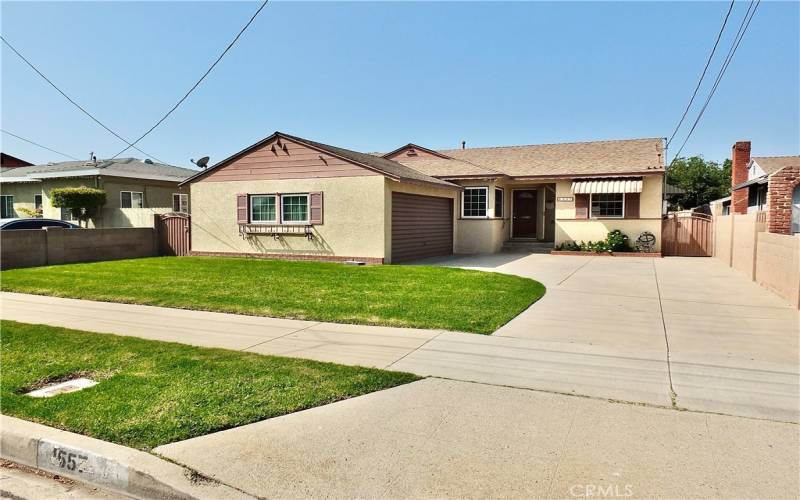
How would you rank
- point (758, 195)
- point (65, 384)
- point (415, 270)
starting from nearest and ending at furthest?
point (65, 384), point (415, 270), point (758, 195)

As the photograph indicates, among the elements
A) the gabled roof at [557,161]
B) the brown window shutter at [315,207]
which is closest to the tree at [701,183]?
the gabled roof at [557,161]

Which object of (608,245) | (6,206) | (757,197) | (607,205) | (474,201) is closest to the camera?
(608,245)

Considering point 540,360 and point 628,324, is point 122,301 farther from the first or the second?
point 628,324

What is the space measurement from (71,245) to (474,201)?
14.7m

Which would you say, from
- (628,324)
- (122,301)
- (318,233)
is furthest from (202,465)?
(318,233)

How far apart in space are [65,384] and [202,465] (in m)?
2.50

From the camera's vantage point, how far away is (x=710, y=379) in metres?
5.15

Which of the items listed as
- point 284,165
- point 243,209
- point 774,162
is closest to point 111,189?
point 243,209

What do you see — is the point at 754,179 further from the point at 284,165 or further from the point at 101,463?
the point at 101,463

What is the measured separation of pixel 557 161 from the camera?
2297 cm

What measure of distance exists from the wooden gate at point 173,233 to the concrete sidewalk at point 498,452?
16.9 meters

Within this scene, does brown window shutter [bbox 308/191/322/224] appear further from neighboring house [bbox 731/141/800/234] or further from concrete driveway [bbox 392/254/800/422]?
neighboring house [bbox 731/141/800/234]

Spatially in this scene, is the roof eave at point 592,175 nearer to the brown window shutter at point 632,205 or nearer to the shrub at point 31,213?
the brown window shutter at point 632,205

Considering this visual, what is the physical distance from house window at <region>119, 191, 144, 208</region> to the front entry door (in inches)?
701
